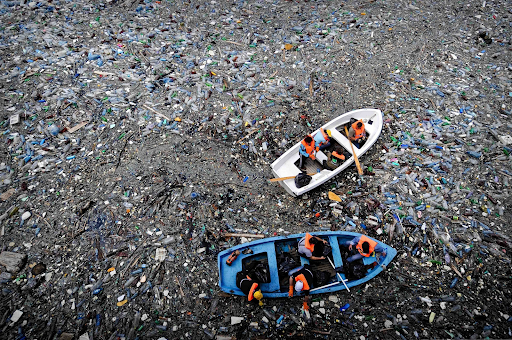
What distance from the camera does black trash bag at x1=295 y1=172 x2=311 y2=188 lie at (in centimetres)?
707

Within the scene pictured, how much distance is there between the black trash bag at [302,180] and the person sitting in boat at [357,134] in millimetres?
Result: 1780

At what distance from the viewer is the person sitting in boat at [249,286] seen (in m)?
5.53

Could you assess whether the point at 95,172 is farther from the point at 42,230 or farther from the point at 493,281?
the point at 493,281

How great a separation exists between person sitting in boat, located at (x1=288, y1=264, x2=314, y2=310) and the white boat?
1.83 meters

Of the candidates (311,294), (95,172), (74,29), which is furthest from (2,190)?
(311,294)

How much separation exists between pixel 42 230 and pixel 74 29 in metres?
7.75

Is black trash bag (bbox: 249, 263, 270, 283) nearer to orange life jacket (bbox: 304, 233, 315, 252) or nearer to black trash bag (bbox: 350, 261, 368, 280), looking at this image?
orange life jacket (bbox: 304, 233, 315, 252)

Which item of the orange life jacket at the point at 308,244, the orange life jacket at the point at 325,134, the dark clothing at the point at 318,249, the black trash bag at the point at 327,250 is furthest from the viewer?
the orange life jacket at the point at 325,134

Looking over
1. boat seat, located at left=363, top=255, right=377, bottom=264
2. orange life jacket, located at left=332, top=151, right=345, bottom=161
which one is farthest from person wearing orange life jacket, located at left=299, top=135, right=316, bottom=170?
boat seat, located at left=363, top=255, right=377, bottom=264

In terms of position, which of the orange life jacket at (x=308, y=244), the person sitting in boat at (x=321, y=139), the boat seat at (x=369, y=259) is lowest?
the boat seat at (x=369, y=259)

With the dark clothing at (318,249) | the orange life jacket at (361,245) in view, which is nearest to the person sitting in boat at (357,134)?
the orange life jacket at (361,245)

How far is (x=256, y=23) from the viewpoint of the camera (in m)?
10.8

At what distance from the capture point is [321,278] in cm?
607

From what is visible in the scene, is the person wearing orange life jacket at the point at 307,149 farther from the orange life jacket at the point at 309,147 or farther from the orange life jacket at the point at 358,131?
the orange life jacket at the point at 358,131
